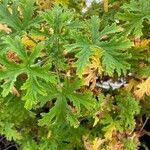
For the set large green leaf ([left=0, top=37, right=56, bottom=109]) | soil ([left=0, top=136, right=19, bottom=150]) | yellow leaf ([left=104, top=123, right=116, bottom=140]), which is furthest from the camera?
soil ([left=0, top=136, right=19, bottom=150])

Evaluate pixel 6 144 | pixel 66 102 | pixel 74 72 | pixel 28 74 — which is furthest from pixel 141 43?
pixel 6 144

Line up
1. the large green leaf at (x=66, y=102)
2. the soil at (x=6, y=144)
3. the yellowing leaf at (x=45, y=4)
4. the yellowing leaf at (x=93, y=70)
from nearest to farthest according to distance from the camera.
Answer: the large green leaf at (x=66, y=102), the yellowing leaf at (x=93, y=70), the yellowing leaf at (x=45, y=4), the soil at (x=6, y=144)

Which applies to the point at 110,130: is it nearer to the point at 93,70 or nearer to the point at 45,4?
the point at 93,70

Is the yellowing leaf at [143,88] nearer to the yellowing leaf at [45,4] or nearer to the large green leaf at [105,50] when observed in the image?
the large green leaf at [105,50]

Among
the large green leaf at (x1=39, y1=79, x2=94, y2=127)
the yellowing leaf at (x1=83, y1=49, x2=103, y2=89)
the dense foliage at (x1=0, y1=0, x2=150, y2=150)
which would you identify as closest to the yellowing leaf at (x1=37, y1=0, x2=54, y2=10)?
the dense foliage at (x1=0, y1=0, x2=150, y2=150)

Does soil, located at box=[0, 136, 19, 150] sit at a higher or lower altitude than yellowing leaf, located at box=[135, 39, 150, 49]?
lower

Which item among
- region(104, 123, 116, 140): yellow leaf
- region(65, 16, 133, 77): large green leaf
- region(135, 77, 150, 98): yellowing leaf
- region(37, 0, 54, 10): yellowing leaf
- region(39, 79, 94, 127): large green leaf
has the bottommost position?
region(104, 123, 116, 140): yellow leaf

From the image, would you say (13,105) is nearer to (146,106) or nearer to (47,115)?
(47,115)

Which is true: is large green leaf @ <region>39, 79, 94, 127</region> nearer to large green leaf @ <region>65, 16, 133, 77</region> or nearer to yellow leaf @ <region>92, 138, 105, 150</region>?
large green leaf @ <region>65, 16, 133, 77</region>

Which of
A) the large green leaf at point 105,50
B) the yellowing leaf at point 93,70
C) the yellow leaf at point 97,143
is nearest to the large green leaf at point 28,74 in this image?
the large green leaf at point 105,50
